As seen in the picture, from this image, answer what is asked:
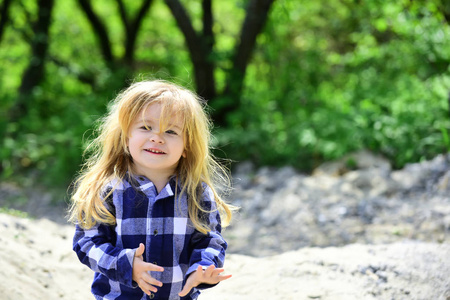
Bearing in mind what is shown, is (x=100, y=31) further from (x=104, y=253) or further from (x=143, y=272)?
(x=143, y=272)

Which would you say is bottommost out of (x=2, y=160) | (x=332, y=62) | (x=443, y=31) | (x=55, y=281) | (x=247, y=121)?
(x=55, y=281)

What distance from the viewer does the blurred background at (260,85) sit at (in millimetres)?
6555

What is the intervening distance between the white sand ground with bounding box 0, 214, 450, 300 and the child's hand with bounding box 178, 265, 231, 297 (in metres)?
1.13

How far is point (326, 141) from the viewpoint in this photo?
21.5ft

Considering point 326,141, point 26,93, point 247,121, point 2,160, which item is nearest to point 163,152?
point 326,141

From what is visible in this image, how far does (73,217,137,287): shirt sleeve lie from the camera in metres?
2.04

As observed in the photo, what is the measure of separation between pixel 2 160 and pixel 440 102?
624cm

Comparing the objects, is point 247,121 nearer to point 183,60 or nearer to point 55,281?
point 183,60

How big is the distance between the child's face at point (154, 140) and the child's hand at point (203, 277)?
495mm

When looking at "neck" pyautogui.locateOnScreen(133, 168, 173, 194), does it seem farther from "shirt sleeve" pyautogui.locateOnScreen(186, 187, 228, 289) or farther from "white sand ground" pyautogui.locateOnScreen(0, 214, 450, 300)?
"white sand ground" pyautogui.locateOnScreen(0, 214, 450, 300)

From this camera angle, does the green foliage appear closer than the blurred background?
Yes

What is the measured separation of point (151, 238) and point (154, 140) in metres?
0.42

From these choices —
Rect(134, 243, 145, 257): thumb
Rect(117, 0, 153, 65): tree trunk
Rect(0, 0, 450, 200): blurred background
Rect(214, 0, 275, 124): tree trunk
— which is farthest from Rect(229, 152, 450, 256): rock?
Rect(117, 0, 153, 65): tree trunk

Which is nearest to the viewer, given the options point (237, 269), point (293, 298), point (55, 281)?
point (293, 298)
